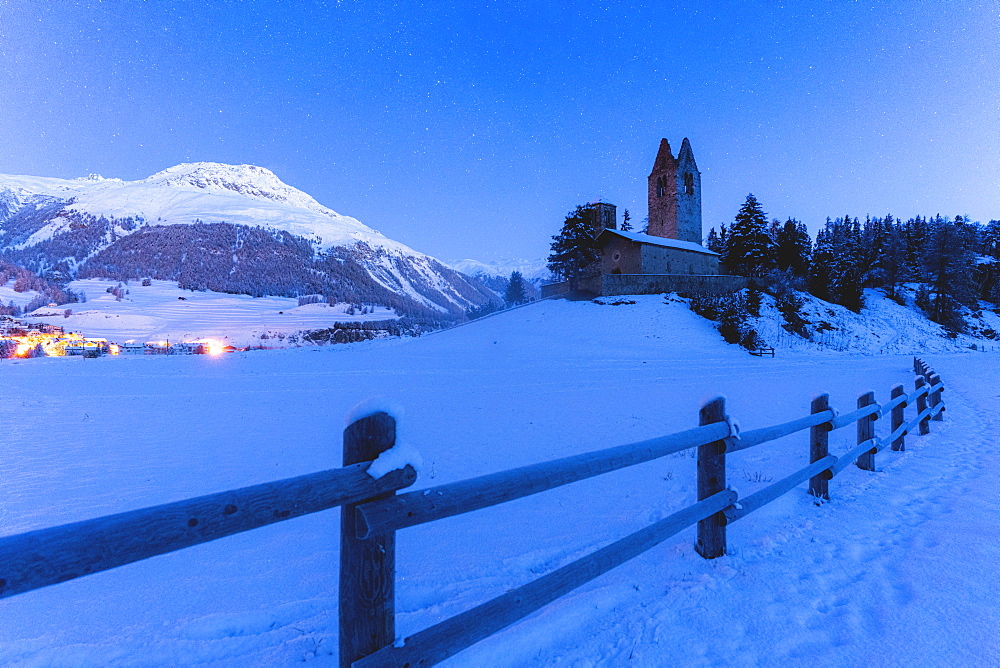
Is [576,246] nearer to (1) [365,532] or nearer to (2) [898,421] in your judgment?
(2) [898,421]

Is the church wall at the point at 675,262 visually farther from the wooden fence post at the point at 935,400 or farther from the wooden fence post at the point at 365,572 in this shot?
the wooden fence post at the point at 365,572

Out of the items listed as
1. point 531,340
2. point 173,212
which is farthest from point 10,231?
point 531,340

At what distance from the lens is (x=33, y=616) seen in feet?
11.6

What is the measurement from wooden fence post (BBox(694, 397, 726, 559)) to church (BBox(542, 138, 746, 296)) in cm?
3826

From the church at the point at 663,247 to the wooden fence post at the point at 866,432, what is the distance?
35194 millimetres

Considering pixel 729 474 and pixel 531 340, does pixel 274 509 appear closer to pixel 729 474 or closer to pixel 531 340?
pixel 729 474

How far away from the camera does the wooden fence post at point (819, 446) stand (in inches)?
205

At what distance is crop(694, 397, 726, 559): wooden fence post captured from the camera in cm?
383

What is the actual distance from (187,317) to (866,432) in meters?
91.9

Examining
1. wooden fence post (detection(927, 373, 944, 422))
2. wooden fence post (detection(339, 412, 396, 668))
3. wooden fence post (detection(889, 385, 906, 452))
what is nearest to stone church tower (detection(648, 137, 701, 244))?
wooden fence post (detection(927, 373, 944, 422))

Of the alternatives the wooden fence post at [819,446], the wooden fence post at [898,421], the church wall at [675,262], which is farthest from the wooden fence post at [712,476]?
the church wall at [675,262]

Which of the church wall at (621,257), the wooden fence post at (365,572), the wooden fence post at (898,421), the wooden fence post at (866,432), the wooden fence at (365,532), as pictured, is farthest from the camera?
the church wall at (621,257)

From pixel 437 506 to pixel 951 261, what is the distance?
7500 centimetres

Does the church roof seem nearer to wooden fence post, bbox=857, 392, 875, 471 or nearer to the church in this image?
the church
